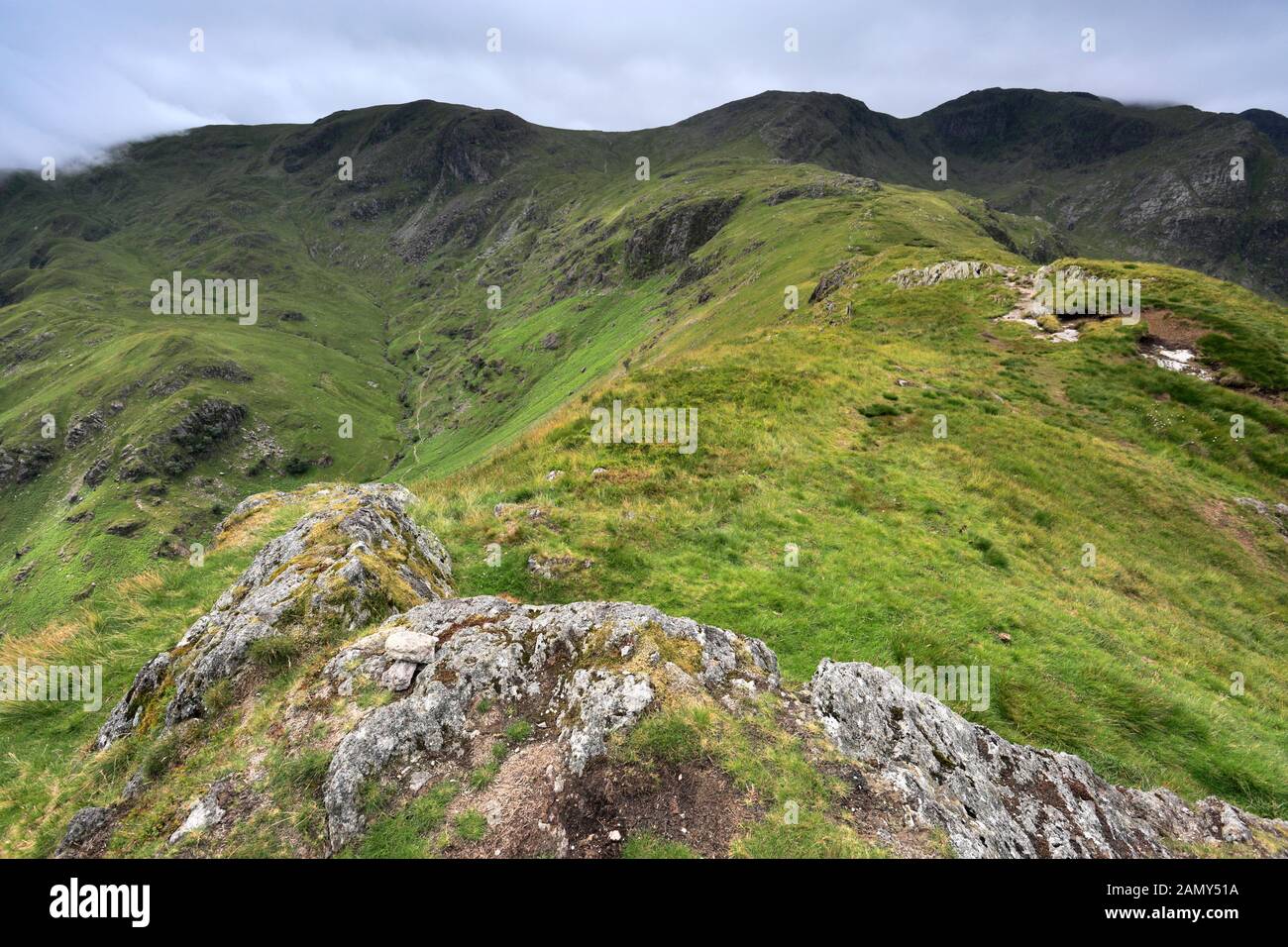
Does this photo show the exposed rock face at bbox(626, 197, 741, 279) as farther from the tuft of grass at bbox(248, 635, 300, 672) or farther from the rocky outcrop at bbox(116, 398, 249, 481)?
the tuft of grass at bbox(248, 635, 300, 672)

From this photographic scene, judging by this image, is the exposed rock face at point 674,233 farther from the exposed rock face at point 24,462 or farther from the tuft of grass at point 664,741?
the exposed rock face at point 24,462

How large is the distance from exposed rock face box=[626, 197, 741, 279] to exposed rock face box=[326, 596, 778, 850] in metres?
156

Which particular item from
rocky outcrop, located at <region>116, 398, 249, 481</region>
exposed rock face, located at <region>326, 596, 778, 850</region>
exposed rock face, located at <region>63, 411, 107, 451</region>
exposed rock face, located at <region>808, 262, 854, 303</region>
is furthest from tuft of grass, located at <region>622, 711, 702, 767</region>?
exposed rock face, located at <region>63, 411, 107, 451</region>

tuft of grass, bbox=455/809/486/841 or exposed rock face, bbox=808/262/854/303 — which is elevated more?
exposed rock face, bbox=808/262/854/303

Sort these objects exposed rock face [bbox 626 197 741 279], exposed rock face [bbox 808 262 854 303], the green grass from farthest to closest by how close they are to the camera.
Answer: exposed rock face [bbox 626 197 741 279] < exposed rock face [bbox 808 262 854 303] < the green grass

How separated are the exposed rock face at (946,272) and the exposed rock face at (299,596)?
142ft

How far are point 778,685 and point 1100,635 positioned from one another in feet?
36.4

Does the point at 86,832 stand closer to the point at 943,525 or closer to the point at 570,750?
the point at 570,750

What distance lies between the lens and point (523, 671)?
26.5 feet

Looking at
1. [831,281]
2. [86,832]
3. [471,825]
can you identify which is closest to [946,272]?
[831,281]

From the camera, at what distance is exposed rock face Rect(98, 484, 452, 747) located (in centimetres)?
830

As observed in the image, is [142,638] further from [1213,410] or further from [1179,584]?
[1213,410]

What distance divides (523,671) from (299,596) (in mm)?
4360
